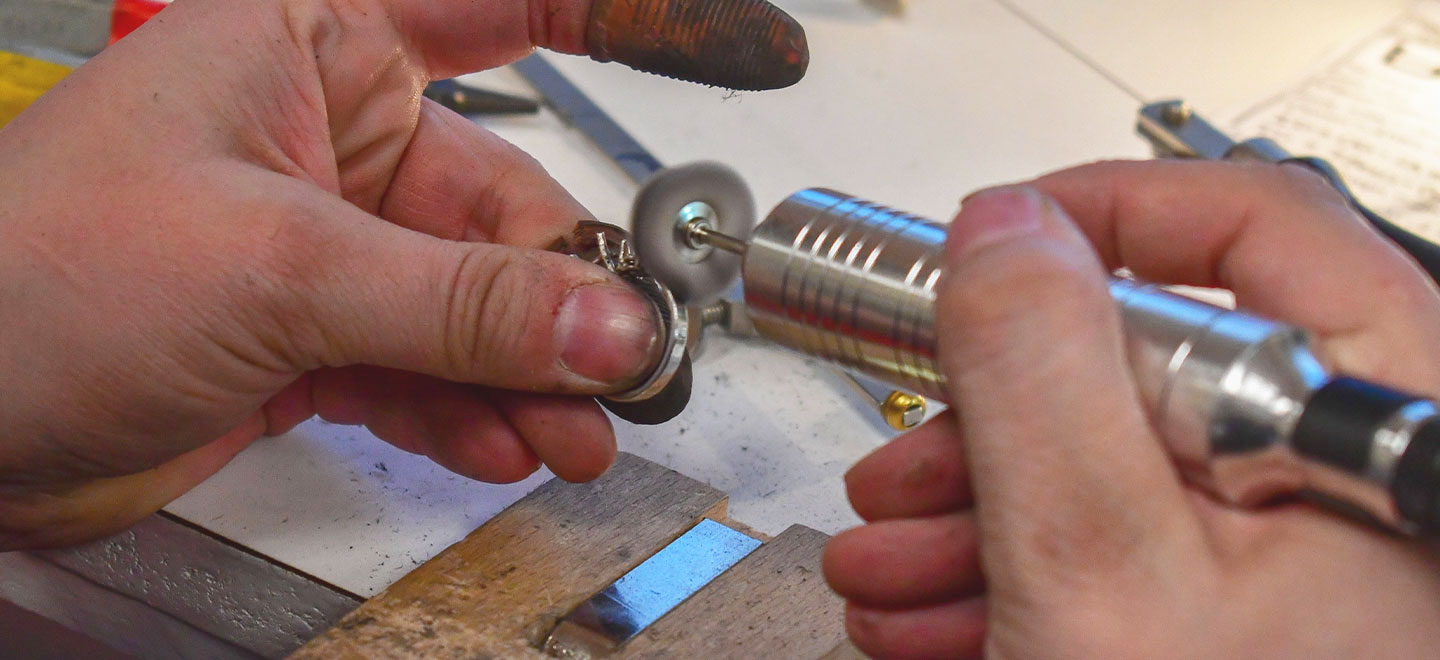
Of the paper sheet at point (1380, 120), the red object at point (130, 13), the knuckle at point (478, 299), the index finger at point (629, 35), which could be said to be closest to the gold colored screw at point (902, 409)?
the index finger at point (629, 35)

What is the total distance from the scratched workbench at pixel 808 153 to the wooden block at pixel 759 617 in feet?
0.57

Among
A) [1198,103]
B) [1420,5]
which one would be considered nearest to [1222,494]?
[1198,103]

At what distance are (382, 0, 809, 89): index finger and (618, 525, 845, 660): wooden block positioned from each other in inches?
15.1

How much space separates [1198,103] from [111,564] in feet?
5.27

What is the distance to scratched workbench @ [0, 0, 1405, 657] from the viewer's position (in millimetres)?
980

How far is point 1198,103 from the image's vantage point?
1.75 metres

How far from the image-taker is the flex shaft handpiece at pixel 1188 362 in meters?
0.47

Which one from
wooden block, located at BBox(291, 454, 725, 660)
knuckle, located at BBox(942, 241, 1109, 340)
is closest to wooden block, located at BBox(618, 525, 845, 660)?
wooden block, located at BBox(291, 454, 725, 660)

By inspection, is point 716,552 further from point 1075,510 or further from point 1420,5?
point 1420,5

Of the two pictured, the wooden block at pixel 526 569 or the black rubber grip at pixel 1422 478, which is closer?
the black rubber grip at pixel 1422 478

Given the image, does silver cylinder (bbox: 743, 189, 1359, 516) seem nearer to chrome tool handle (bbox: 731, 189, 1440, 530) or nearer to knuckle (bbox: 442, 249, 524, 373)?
chrome tool handle (bbox: 731, 189, 1440, 530)

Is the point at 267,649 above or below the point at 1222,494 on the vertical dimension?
below

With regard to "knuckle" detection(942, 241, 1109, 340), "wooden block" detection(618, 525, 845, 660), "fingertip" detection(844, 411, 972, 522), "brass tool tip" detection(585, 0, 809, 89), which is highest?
"brass tool tip" detection(585, 0, 809, 89)

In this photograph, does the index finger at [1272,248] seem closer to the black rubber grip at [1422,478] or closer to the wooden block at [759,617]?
the black rubber grip at [1422,478]
